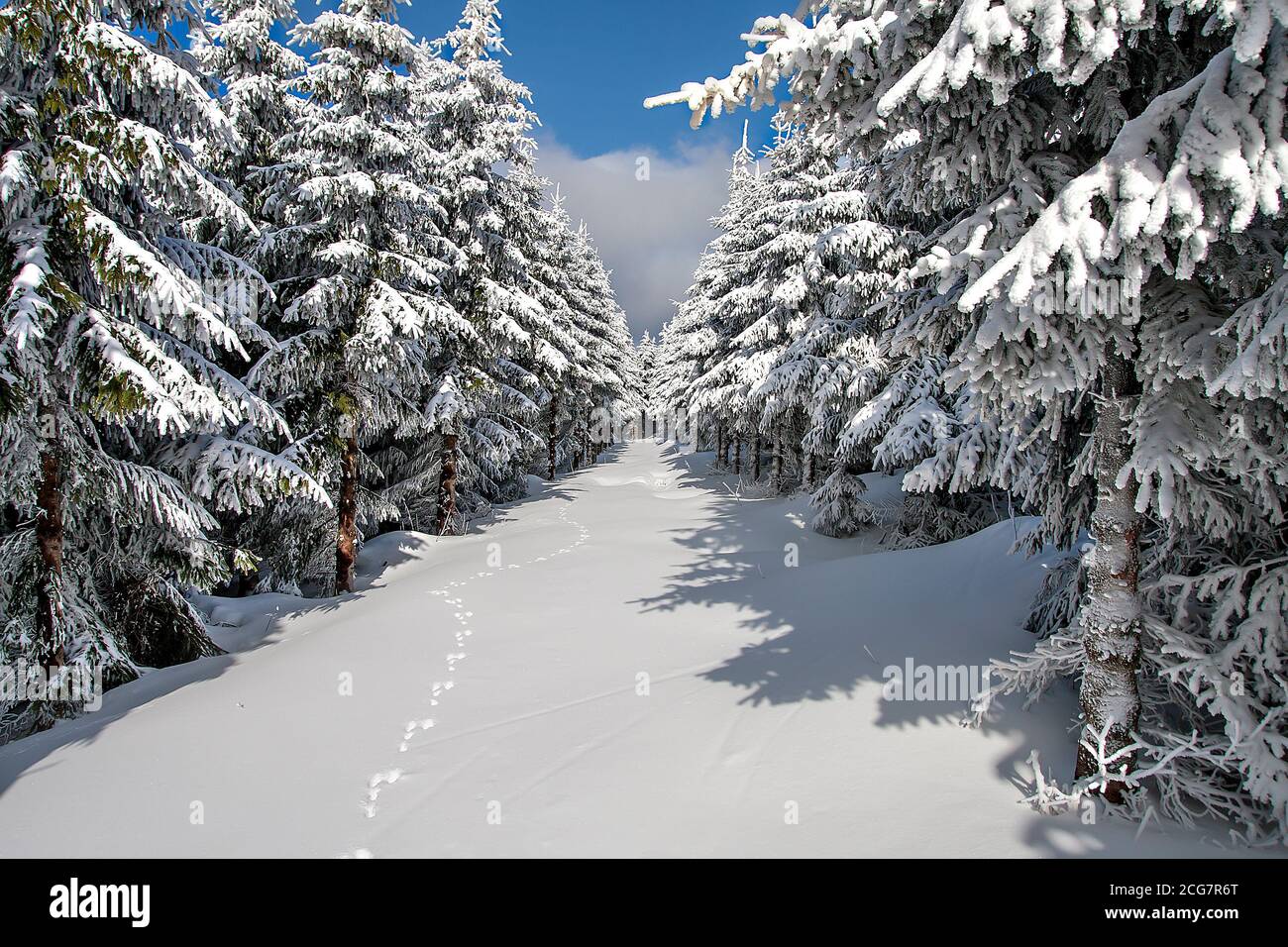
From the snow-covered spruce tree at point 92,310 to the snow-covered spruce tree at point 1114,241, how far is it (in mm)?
6167

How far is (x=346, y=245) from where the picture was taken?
35.8ft

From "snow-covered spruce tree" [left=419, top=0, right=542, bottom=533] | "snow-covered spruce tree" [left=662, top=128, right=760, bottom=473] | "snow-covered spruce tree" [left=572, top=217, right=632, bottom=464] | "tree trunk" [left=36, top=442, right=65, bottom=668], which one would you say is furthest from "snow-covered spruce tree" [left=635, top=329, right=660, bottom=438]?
"tree trunk" [left=36, top=442, right=65, bottom=668]

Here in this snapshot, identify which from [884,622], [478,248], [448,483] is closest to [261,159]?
[478,248]

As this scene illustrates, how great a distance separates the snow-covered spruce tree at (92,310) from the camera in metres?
5.91

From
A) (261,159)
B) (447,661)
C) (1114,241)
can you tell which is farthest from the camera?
(261,159)

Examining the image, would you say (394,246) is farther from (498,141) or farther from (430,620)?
(430,620)

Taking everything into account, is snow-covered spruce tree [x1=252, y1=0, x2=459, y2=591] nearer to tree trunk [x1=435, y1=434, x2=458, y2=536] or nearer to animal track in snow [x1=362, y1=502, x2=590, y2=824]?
animal track in snow [x1=362, y1=502, x2=590, y2=824]

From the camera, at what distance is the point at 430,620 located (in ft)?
29.9

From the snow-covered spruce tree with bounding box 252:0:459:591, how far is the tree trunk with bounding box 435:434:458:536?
3.85 metres

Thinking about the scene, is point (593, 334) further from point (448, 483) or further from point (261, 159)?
point (261, 159)

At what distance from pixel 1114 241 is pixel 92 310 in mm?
8832
